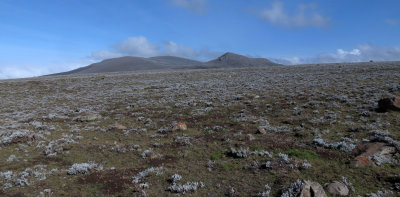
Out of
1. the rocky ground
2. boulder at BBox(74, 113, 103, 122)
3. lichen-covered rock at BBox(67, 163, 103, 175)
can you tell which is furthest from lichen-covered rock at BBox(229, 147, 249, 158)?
boulder at BBox(74, 113, 103, 122)

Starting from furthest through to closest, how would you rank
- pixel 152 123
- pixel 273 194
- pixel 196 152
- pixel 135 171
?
pixel 152 123
pixel 196 152
pixel 135 171
pixel 273 194

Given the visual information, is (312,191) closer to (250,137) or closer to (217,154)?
(217,154)

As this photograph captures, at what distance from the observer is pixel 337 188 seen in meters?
7.62

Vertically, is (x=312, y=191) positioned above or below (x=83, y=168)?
above

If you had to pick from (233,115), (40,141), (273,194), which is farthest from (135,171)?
(233,115)

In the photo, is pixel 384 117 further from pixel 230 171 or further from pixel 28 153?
pixel 28 153

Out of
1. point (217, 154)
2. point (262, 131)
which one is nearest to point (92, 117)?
point (217, 154)

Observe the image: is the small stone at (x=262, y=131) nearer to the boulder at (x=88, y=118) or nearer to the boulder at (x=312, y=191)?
the boulder at (x=312, y=191)

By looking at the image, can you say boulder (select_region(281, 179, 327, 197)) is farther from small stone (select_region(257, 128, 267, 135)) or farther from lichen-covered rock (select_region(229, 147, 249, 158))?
small stone (select_region(257, 128, 267, 135))

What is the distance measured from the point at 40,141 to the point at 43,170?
5.29 meters

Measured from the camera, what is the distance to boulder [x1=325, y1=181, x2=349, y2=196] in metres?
7.49

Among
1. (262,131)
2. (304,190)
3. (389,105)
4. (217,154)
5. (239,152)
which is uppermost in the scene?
(389,105)

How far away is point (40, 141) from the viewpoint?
1471cm

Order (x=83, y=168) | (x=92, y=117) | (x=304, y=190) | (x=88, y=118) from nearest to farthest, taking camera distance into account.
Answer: (x=304, y=190)
(x=83, y=168)
(x=88, y=118)
(x=92, y=117)
